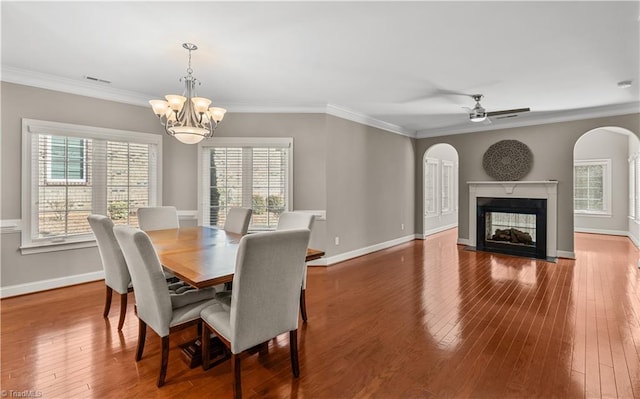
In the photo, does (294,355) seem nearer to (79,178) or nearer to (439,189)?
(79,178)

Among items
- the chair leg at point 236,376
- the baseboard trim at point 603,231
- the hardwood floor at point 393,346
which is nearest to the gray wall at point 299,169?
the hardwood floor at point 393,346

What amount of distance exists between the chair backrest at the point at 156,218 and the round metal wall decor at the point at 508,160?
589 centimetres

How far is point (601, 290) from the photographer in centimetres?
367

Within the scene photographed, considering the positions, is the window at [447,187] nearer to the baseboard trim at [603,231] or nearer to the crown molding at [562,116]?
the crown molding at [562,116]

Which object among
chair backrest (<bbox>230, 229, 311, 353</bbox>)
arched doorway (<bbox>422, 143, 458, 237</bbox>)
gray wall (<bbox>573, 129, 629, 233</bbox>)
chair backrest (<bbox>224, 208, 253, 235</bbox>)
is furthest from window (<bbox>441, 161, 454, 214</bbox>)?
chair backrest (<bbox>230, 229, 311, 353</bbox>)

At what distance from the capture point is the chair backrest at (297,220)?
2.91 m

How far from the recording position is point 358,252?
5.48 metres

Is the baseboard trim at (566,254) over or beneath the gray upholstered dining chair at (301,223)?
beneath

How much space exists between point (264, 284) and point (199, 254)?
35.2 inches

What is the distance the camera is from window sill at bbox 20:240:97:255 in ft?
11.5

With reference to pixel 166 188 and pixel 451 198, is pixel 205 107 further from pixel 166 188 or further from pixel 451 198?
pixel 451 198

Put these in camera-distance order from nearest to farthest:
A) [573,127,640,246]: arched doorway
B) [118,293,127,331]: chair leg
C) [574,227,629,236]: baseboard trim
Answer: [118,293,127,331]: chair leg, [573,127,640,246]: arched doorway, [574,227,629,236]: baseboard trim

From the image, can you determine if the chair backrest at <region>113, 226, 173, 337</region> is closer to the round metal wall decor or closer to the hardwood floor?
the hardwood floor

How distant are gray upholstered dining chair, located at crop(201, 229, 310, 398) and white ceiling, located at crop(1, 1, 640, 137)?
1744 mm
